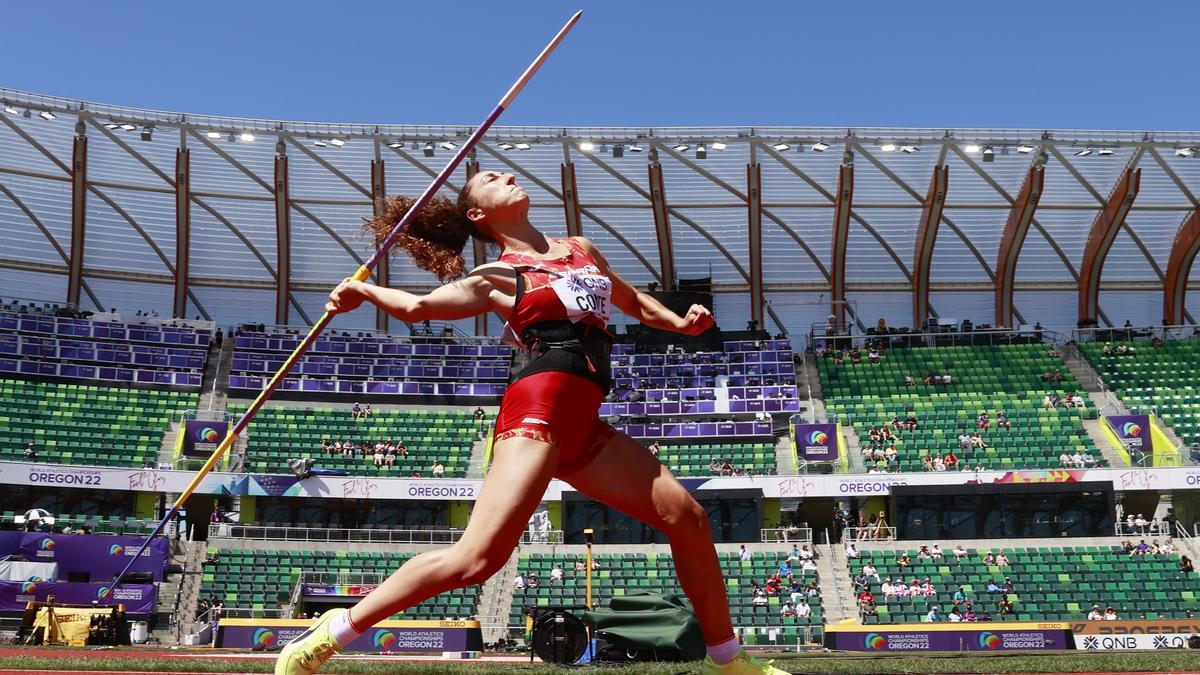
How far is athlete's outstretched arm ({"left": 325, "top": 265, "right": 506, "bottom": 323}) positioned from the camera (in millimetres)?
5352

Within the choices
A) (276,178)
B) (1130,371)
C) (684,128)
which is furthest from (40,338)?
(1130,371)

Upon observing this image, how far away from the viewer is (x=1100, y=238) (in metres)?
48.4

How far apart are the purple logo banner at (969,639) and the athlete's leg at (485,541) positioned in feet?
69.3

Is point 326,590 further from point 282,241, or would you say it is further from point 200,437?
point 282,241

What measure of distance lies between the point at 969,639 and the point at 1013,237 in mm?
28227

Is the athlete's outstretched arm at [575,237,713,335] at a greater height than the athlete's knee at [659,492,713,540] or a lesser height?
greater

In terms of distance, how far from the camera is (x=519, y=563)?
118 ft

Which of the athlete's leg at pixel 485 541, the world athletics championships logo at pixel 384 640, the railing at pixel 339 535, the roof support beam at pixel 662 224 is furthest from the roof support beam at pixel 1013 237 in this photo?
the athlete's leg at pixel 485 541

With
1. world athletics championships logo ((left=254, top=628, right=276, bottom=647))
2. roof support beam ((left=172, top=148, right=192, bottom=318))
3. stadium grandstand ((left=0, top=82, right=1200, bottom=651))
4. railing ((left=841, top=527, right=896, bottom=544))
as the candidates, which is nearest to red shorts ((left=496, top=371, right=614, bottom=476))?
world athletics championships logo ((left=254, top=628, right=276, bottom=647))

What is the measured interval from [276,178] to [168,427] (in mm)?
10919

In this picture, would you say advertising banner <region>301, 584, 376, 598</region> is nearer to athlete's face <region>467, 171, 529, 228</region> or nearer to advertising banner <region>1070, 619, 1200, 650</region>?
advertising banner <region>1070, 619, 1200, 650</region>

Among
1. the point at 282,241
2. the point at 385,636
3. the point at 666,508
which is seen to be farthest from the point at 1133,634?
the point at 282,241

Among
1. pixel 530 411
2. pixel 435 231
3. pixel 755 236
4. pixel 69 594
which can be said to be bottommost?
pixel 69 594

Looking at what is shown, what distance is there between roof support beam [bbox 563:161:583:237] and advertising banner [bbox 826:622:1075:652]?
81.7ft
